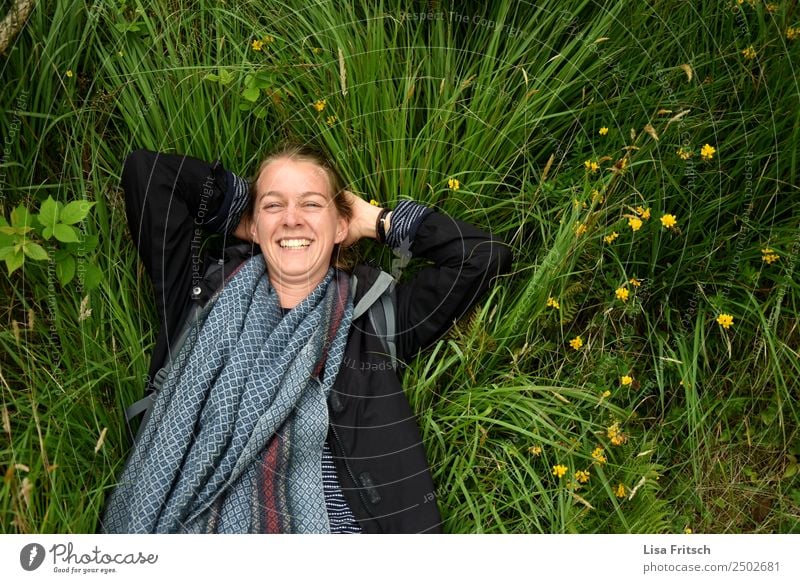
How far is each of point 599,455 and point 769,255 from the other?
95 cm

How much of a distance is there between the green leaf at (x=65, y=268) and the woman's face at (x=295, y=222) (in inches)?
24.0

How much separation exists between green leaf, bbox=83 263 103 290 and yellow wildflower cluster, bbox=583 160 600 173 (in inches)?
67.3

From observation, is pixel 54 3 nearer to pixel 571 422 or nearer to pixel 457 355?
pixel 457 355

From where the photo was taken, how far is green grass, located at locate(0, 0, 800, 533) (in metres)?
2.49

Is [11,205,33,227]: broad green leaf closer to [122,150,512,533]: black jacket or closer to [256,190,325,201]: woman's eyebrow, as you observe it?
[122,150,512,533]: black jacket

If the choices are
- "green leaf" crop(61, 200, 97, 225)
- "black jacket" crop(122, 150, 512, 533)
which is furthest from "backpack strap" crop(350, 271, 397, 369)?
"green leaf" crop(61, 200, 97, 225)

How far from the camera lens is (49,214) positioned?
92.3 inches

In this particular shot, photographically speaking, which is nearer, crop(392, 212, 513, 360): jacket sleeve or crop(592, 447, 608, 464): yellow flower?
crop(592, 447, 608, 464): yellow flower

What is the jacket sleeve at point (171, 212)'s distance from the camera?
2.37 meters

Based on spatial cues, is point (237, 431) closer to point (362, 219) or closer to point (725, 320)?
point (362, 219)

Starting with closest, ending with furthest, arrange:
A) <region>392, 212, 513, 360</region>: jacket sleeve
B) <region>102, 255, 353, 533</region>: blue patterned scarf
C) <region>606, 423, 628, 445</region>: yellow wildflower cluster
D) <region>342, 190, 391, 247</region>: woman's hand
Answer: <region>102, 255, 353, 533</region>: blue patterned scarf < <region>606, 423, 628, 445</region>: yellow wildflower cluster < <region>392, 212, 513, 360</region>: jacket sleeve < <region>342, 190, 391, 247</region>: woman's hand

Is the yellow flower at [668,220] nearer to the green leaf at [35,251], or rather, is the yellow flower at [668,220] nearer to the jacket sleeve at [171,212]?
the jacket sleeve at [171,212]

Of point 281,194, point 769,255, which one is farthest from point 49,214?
point 769,255

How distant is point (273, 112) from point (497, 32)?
2.87 feet
